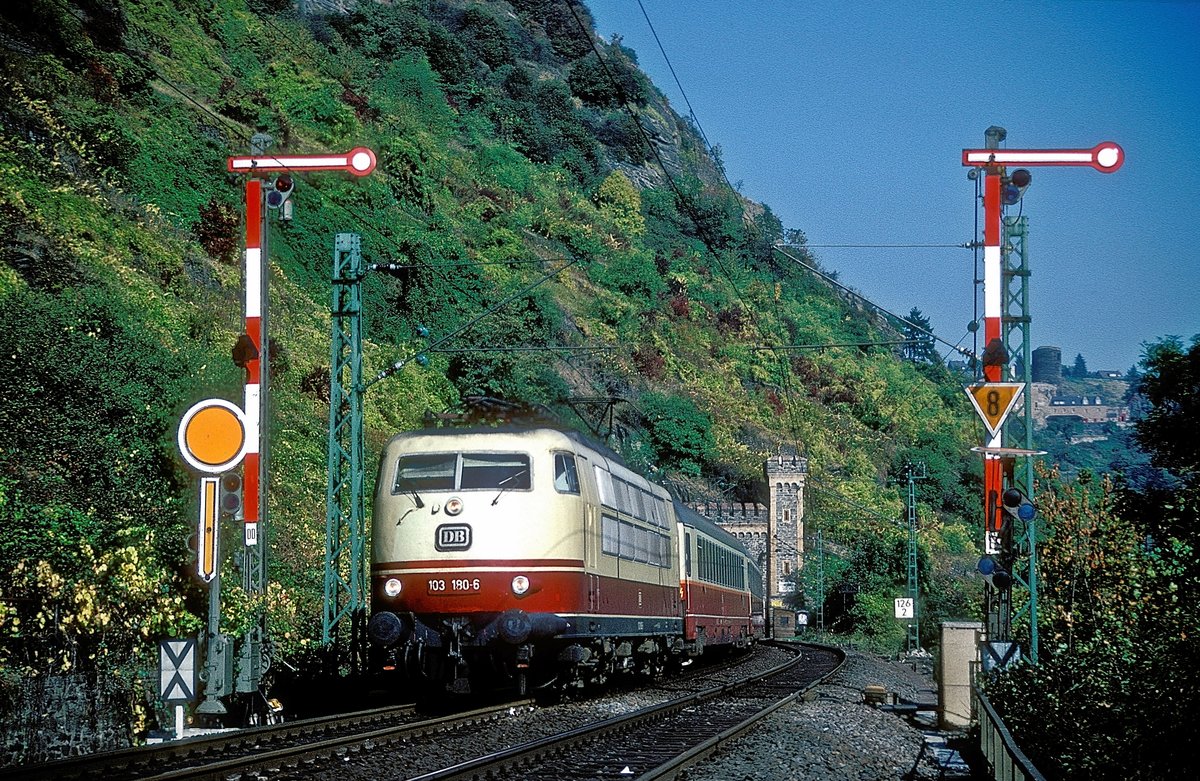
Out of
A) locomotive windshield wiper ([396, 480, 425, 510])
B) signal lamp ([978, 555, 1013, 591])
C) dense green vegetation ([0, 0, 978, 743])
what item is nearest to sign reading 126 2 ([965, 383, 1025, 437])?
signal lamp ([978, 555, 1013, 591])

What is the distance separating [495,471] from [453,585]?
1.58m

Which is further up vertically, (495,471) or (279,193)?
(279,193)

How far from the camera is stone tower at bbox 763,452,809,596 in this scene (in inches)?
3863

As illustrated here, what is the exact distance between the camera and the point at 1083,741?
40.5 feet

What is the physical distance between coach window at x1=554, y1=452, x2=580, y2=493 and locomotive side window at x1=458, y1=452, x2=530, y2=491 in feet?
1.33

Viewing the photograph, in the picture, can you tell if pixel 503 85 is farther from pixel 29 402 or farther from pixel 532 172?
pixel 29 402

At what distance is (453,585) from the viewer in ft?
58.3

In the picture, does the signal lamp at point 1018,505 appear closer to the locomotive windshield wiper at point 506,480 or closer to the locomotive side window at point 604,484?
the locomotive side window at point 604,484

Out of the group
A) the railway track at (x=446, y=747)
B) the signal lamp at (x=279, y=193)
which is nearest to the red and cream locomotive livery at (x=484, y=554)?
the railway track at (x=446, y=747)

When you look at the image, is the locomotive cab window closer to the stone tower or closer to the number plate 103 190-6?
the number plate 103 190-6

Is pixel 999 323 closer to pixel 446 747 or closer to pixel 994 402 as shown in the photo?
pixel 994 402

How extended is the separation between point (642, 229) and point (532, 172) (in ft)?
55.6

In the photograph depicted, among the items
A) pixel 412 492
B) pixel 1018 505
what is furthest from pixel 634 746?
pixel 1018 505

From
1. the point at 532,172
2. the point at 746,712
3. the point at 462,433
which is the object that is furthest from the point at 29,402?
the point at 532,172
